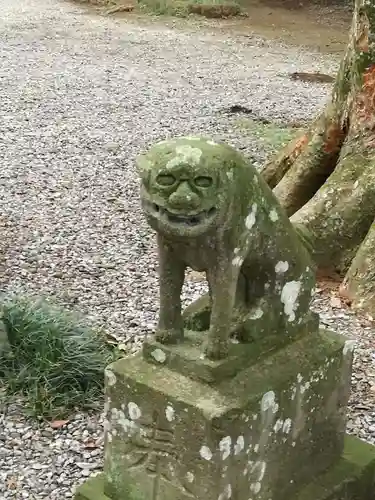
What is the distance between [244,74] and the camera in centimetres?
1203

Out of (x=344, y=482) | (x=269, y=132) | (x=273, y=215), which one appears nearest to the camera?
(x=273, y=215)

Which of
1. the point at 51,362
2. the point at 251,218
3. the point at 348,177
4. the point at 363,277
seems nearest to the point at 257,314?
the point at 251,218

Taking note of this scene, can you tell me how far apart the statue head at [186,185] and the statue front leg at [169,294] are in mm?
164

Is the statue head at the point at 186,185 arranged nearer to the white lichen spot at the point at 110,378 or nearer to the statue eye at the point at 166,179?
the statue eye at the point at 166,179

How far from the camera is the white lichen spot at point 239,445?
2727 mm

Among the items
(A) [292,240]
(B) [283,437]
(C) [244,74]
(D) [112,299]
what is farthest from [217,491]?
(C) [244,74]

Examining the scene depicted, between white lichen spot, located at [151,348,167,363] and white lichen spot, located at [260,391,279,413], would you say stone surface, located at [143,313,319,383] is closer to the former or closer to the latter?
white lichen spot, located at [151,348,167,363]

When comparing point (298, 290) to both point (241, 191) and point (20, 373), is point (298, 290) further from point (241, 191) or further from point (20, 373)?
point (20, 373)

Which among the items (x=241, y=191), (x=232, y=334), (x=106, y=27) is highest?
(x=241, y=191)

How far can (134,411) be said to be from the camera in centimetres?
288

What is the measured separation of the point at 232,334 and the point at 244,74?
9.58 metres

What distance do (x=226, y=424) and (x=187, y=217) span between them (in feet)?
2.22

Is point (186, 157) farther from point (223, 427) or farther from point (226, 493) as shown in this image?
point (226, 493)

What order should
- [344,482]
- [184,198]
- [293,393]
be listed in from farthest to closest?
[344,482]
[293,393]
[184,198]
